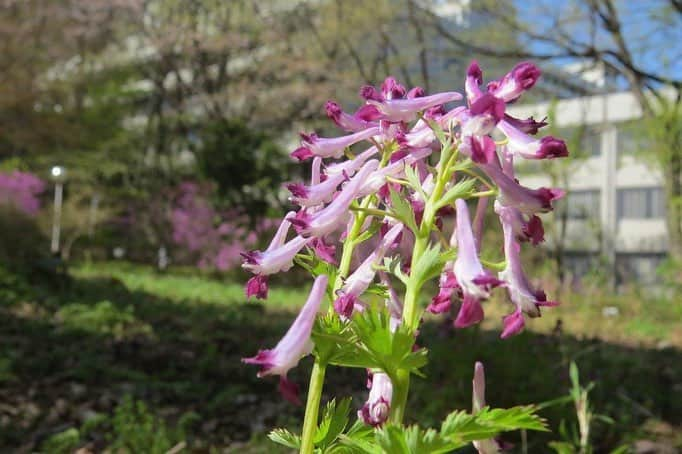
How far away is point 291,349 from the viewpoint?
0.81 meters

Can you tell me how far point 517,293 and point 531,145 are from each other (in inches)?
7.7

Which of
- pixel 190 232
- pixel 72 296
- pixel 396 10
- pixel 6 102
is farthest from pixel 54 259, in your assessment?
pixel 6 102

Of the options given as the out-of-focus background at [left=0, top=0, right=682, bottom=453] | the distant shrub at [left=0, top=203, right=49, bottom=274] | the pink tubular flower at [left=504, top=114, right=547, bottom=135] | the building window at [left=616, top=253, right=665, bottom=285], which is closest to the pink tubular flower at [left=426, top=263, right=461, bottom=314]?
the pink tubular flower at [left=504, top=114, right=547, bottom=135]

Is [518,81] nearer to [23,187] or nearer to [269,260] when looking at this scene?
[269,260]

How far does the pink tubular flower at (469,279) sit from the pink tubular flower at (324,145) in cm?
23

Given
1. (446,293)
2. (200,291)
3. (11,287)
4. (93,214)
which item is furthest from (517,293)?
(93,214)

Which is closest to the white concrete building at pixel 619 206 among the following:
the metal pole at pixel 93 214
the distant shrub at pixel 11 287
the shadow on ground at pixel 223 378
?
the metal pole at pixel 93 214

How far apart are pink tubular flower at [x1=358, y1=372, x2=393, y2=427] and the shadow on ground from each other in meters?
2.82

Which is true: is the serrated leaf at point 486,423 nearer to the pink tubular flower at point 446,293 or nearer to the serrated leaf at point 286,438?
the pink tubular flower at point 446,293

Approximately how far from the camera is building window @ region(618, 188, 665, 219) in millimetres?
36281

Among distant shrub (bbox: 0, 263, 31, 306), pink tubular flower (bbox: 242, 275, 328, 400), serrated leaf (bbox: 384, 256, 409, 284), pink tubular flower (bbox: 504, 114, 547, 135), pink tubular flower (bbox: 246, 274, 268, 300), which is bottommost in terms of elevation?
distant shrub (bbox: 0, 263, 31, 306)

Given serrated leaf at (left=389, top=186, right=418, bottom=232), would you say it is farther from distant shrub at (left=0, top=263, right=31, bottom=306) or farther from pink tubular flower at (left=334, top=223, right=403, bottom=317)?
distant shrub at (left=0, top=263, right=31, bottom=306)

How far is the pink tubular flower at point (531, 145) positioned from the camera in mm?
825

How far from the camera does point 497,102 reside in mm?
817
